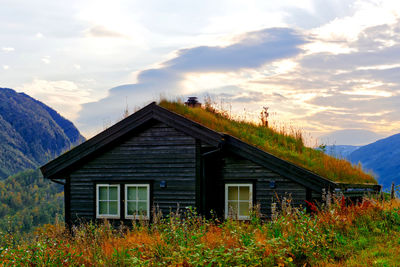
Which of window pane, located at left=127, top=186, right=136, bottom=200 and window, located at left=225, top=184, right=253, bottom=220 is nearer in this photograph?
window, located at left=225, top=184, right=253, bottom=220

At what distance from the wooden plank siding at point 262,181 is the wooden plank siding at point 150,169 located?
145 cm

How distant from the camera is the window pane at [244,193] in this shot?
16.9 metres

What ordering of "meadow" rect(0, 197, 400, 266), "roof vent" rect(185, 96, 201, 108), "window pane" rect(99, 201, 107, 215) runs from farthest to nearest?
"roof vent" rect(185, 96, 201, 108)
"window pane" rect(99, 201, 107, 215)
"meadow" rect(0, 197, 400, 266)

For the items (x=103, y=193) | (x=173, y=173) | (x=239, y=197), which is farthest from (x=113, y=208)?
(x=239, y=197)

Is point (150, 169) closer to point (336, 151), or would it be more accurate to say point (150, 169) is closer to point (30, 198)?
point (336, 151)

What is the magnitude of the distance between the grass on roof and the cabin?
55.1 inches

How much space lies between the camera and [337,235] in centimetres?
932

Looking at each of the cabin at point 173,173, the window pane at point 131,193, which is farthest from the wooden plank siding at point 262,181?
the window pane at point 131,193

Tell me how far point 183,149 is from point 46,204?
146913 mm

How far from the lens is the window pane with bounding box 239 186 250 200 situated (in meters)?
16.9

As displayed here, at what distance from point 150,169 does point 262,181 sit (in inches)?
167

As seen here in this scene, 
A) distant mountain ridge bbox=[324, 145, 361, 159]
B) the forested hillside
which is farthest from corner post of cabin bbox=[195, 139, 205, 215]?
the forested hillside

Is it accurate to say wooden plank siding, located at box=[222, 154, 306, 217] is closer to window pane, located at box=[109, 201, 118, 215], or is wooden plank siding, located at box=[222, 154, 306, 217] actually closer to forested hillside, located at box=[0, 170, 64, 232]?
window pane, located at box=[109, 201, 118, 215]

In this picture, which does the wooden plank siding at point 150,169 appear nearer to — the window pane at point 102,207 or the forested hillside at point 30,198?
the window pane at point 102,207
